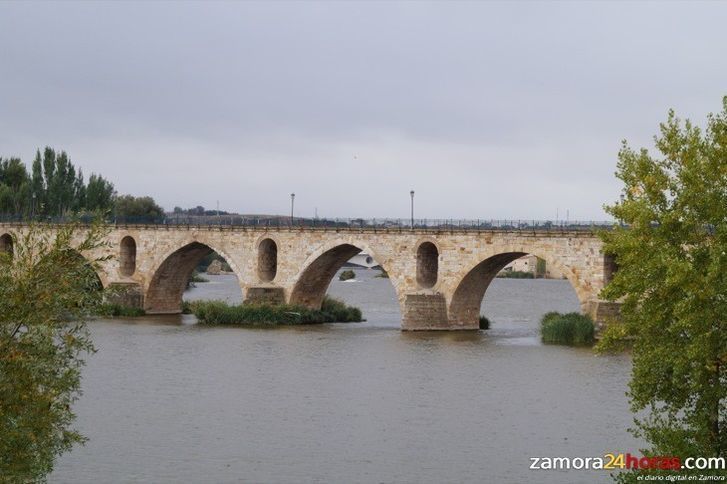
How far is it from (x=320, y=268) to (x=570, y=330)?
16.3 metres

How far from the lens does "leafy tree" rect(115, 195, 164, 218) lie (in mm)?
99875

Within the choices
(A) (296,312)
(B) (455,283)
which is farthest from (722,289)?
(A) (296,312)

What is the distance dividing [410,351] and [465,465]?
1848cm

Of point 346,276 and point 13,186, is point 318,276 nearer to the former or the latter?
point 13,186

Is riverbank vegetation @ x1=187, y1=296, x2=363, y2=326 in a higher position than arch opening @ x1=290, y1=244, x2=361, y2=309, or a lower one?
lower

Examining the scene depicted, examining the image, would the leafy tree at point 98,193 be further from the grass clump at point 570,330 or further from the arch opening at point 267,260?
the grass clump at point 570,330

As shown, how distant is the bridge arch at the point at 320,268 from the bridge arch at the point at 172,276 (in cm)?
527

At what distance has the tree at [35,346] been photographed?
49.8ft

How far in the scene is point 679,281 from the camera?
1730 cm

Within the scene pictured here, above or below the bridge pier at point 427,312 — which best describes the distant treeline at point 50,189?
above

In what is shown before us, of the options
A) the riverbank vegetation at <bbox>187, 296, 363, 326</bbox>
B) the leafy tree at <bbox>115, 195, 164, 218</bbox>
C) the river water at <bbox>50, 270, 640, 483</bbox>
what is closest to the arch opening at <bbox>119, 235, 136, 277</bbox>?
the riverbank vegetation at <bbox>187, 296, 363, 326</bbox>

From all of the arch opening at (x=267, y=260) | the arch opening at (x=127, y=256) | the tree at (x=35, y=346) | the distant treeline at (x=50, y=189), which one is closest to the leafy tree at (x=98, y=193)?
the distant treeline at (x=50, y=189)

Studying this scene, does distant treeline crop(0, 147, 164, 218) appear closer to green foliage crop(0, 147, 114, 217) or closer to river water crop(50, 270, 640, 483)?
green foliage crop(0, 147, 114, 217)

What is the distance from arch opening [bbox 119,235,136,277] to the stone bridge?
0.06 meters
